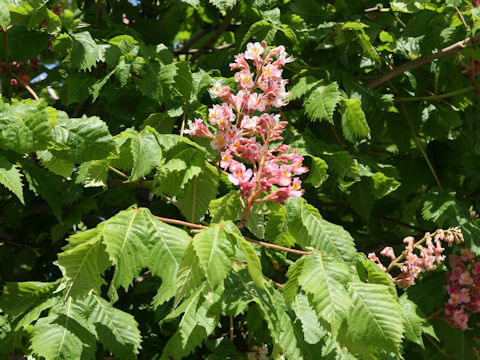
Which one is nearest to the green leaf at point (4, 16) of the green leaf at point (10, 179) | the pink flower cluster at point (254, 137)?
the green leaf at point (10, 179)

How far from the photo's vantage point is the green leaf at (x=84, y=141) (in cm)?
174

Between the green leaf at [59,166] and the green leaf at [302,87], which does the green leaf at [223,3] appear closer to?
the green leaf at [302,87]

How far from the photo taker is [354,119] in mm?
2398

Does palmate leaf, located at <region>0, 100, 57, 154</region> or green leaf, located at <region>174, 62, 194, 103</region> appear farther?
green leaf, located at <region>174, 62, 194, 103</region>

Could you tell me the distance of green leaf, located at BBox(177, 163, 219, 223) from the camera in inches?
72.8

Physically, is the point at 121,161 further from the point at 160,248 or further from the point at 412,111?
the point at 412,111

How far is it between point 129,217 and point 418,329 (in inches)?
46.5

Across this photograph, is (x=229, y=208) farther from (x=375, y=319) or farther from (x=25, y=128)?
(x=25, y=128)

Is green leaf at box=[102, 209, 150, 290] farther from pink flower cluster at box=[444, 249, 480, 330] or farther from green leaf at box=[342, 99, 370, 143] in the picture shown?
pink flower cluster at box=[444, 249, 480, 330]

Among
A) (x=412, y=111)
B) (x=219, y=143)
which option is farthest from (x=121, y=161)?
(x=412, y=111)

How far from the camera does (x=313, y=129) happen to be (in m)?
2.93

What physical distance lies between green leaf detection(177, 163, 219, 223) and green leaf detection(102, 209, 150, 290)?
13.2 inches

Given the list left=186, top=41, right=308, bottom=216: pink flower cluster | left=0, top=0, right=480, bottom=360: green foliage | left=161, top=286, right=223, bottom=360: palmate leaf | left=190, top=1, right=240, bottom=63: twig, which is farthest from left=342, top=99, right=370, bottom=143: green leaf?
left=161, top=286, right=223, bottom=360: palmate leaf

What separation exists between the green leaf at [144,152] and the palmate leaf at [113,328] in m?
0.46
